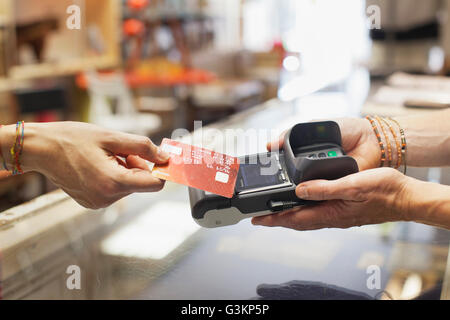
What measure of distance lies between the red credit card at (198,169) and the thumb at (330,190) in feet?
0.32

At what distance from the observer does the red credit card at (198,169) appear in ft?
1.96

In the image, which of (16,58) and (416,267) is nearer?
(416,267)

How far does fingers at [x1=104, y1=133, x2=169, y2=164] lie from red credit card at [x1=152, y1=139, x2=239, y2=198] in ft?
0.04

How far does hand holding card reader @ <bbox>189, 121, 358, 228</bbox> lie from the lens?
2.02 feet

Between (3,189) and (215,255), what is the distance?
7.30 feet

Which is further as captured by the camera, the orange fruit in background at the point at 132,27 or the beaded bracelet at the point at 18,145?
the orange fruit in background at the point at 132,27

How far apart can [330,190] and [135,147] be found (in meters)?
0.28

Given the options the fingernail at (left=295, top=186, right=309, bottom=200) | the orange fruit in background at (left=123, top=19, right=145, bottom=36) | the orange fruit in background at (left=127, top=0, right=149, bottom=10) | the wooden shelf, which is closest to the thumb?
the fingernail at (left=295, top=186, right=309, bottom=200)

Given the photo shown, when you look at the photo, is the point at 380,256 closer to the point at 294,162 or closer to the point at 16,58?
the point at 294,162

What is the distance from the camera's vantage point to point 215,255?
679 mm

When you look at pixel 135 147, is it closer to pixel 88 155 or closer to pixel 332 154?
pixel 88 155

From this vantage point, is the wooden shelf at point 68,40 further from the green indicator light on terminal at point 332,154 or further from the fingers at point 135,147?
the green indicator light on terminal at point 332,154

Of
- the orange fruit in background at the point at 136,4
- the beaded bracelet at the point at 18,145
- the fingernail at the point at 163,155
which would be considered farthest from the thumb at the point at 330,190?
the orange fruit in background at the point at 136,4

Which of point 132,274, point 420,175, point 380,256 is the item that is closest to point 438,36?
point 420,175
